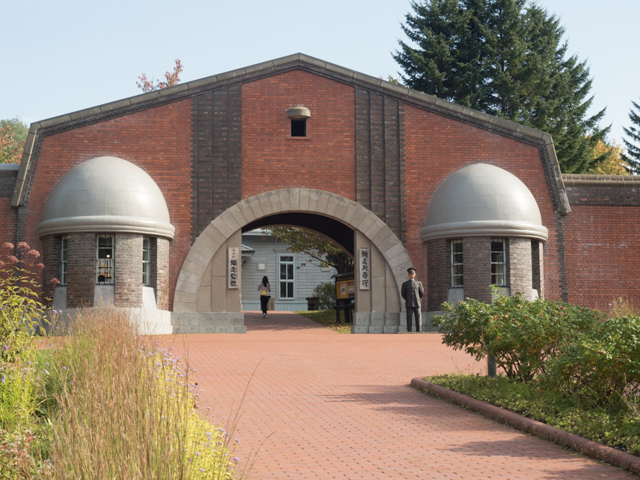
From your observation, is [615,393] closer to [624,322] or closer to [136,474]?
[624,322]

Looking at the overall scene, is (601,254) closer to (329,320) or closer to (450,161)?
(450,161)

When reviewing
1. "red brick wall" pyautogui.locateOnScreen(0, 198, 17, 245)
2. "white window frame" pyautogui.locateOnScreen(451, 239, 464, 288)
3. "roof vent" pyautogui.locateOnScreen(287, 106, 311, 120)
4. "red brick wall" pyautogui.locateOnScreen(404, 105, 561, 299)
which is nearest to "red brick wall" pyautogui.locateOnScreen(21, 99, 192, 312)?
"red brick wall" pyautogui.locateOnScreen(0, 198, 17, 245)

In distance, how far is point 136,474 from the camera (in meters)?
3.90

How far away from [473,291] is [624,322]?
12.6 metres

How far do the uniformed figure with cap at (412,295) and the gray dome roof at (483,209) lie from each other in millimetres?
1619

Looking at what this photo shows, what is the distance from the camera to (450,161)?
71.4 feet

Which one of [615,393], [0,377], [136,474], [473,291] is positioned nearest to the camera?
[136,474]

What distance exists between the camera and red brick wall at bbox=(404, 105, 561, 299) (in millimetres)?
21516

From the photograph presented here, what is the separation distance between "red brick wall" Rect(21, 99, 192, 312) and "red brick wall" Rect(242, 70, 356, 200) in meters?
1.64

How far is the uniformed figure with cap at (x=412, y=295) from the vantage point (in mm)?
19797

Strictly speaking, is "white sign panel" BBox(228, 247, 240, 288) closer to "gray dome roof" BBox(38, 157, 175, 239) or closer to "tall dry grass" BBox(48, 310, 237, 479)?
"gray dome roof" BBox(38, 157, 175, 239)

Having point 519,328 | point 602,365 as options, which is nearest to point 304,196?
point 519,328

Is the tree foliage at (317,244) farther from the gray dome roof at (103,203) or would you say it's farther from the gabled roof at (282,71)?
the gray dome roof at (103,203)

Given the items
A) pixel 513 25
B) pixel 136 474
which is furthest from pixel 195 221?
pixel 513 25
